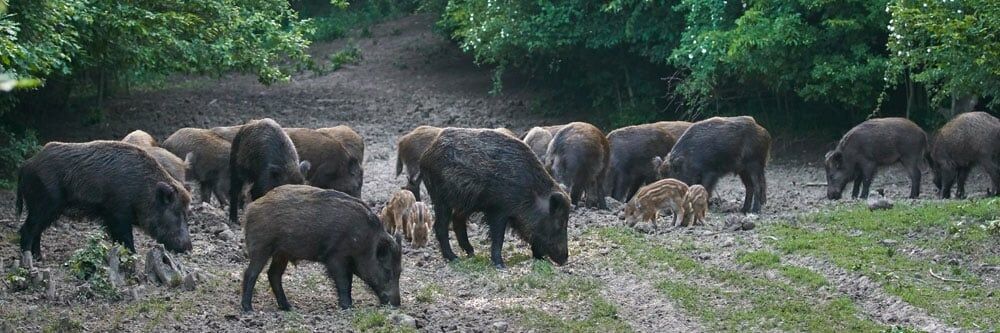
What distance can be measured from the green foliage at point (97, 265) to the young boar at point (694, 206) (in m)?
6.13

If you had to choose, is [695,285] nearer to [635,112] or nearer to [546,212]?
[546,212]

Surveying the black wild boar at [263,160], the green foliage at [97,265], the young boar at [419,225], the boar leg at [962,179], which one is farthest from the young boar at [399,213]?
the boar leg at [962,179]

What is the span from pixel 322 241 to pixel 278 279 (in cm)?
52

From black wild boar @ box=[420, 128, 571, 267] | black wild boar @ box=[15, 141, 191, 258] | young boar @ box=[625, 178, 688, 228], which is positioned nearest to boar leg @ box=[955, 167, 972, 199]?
young boar @ box=[625, 178, 688, 228]

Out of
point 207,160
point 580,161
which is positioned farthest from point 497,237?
point 207,160

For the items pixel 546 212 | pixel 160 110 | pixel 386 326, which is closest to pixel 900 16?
pixel 546 212

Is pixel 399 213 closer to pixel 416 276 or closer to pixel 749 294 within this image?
pixel 416 276

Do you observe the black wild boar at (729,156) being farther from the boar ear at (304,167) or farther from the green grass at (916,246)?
the boar ear at (304,167)

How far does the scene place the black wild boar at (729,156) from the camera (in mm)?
16297

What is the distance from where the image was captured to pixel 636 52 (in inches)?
1031

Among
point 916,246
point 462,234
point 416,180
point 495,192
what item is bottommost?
point 416,180

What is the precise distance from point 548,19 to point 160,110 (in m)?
7.98

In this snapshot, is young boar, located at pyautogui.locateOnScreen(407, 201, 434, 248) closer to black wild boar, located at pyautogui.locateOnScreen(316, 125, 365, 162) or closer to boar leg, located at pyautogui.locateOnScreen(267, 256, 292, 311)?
boar leg, located at pyautogui.locateOnScreen(267, 256, 292, 311)

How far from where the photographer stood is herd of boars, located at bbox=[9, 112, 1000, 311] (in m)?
10.1
